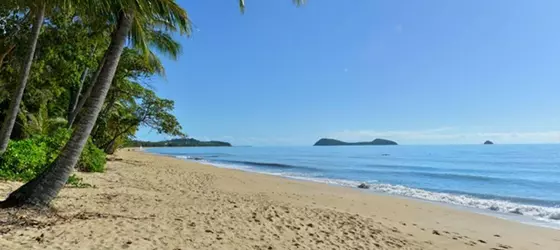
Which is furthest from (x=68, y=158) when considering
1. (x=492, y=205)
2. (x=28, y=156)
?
(x=492, y=205)

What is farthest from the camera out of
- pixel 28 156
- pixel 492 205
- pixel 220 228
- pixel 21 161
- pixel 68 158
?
pixel 492 205

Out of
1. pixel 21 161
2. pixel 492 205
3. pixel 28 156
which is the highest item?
pixel 28 156

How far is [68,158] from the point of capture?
18.0 feet

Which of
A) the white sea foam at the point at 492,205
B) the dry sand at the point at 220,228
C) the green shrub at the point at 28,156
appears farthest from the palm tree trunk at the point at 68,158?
the white sea foam at the point at 492,205

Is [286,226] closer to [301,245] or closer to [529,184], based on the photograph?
[301,245]

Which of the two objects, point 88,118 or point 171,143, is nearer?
point 88,118

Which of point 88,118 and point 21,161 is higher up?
point 88,118

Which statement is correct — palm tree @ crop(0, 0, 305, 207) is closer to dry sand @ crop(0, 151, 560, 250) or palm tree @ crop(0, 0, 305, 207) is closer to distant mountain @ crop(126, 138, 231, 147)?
dry sand @ crop(0, 151, 560, 250)

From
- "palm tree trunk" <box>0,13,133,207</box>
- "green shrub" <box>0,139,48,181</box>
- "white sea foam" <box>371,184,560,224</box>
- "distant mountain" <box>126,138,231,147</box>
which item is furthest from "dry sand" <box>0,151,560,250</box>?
"distant mountain" <box>126,138,231,147</box>

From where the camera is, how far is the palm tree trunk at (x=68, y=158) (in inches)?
209

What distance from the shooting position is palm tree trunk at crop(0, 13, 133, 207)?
5316mm

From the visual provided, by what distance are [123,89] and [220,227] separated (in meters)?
15.6

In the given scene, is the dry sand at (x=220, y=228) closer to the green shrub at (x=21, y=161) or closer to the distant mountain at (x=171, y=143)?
the green shrub at (x=21, y=161)

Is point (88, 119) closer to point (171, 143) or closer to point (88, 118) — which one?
point (88, 118)
